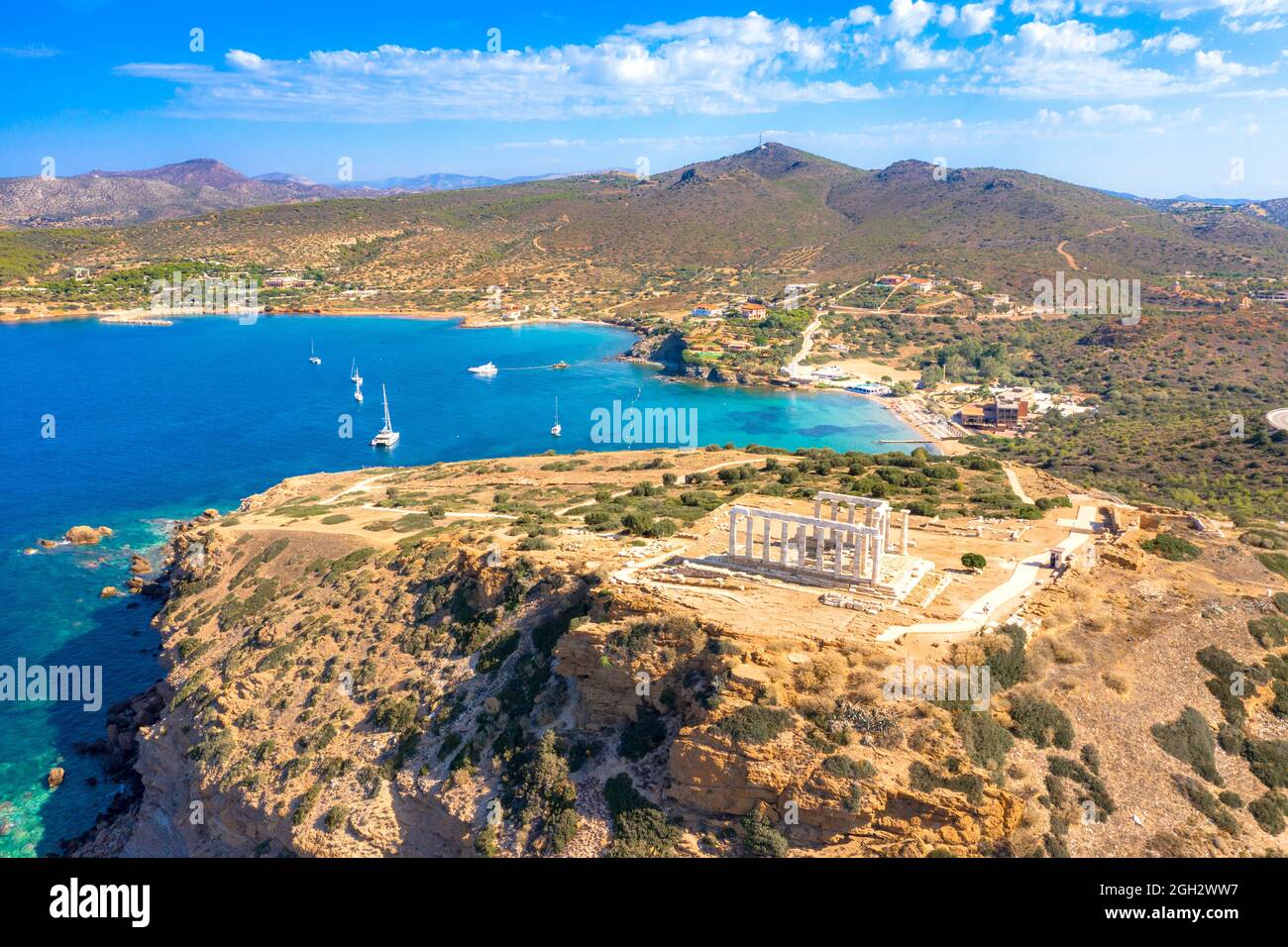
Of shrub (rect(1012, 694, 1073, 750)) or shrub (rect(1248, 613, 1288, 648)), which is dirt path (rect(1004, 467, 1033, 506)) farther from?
shrub (rect(1012, 694, 1073, 750))

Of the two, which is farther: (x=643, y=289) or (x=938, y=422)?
(x=643, y=289)

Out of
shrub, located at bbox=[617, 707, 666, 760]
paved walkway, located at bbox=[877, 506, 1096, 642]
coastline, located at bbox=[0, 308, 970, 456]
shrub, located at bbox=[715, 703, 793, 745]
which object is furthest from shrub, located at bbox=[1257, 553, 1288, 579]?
coastline, located at bbox=[0, 308, 970, 456]

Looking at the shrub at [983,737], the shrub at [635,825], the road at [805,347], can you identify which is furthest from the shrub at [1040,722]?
the road at [805,347]

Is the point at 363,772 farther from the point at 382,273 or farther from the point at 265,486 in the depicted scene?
the point at 382,273

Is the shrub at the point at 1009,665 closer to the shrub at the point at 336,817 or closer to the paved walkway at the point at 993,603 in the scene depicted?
the paved walkway at the point at 993,603

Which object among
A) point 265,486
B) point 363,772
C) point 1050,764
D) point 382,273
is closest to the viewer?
point 1050,764

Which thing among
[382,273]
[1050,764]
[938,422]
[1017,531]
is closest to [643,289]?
[382,273]
